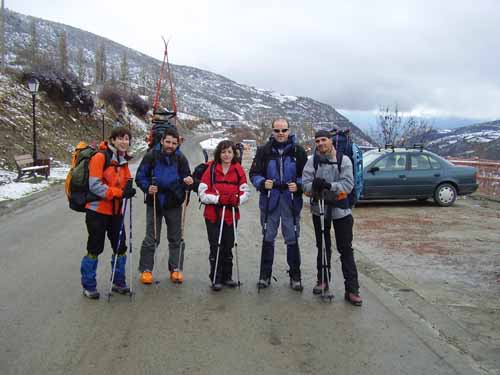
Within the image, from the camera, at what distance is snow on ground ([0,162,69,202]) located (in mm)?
13891

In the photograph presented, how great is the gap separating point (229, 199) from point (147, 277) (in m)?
1.40

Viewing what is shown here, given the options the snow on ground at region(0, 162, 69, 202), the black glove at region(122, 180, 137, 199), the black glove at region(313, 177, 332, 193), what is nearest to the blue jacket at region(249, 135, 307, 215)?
the black glove at region(313, 177, 332, 193)

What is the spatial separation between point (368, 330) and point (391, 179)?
8646 millimetres

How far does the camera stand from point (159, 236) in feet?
19.7

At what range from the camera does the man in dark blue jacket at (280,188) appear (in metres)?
5.73

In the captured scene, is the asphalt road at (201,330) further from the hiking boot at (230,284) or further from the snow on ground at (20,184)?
the snow on ground at (20,184)

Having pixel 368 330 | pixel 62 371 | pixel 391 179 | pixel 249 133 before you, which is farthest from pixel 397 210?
pixel 249 133

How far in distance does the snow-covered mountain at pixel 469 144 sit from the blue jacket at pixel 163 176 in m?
21.5

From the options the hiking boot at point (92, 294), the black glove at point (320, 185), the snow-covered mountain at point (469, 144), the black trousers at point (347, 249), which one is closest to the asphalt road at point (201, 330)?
the hiking boot at point (92, 294)

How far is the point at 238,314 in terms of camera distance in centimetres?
501

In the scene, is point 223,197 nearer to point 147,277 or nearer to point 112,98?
point 147,277

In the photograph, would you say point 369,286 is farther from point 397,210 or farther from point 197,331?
point 397,210

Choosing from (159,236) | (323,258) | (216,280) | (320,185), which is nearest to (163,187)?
(159,236)

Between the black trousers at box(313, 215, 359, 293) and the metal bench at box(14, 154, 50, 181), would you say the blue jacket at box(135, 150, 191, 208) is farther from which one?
the metal bench at box(14, 154, 50, 181)
